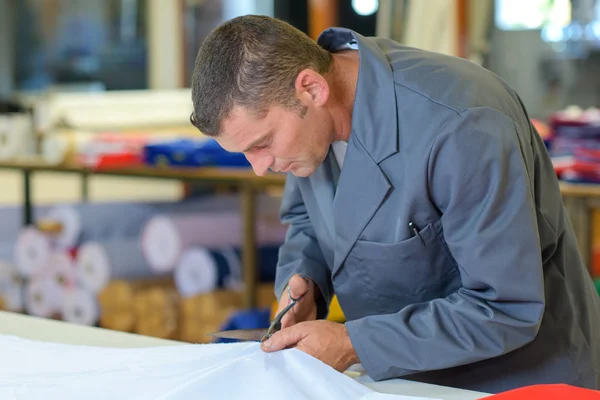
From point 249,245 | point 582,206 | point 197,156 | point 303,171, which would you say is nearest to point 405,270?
point 303,171

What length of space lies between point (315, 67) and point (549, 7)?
3.51 meters

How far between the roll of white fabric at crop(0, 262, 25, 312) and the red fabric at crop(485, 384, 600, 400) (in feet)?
11.0

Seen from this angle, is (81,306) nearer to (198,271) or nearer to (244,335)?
(198,271)

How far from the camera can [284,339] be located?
1.36 m

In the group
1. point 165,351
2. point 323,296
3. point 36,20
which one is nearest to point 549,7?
point 36,20

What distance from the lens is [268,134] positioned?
136 cm

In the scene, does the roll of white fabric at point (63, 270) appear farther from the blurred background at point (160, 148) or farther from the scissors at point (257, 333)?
the scissors at point (257, 333)

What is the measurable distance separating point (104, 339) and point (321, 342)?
0.51 meters

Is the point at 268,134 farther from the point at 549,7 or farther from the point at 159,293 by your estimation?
the point at 549,7

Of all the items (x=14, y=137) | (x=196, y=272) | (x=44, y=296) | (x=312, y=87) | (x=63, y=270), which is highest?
(x=312, y=87)

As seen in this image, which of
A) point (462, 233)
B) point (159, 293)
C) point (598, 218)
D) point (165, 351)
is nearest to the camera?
point (462, 233)

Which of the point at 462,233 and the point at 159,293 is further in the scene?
the point at 159,293

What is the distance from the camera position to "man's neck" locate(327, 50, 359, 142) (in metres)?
1.46

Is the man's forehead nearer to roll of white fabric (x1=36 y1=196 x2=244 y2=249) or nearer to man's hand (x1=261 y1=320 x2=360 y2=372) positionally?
man's hand (x1=261 y1=320 x2=360 y2=372)
